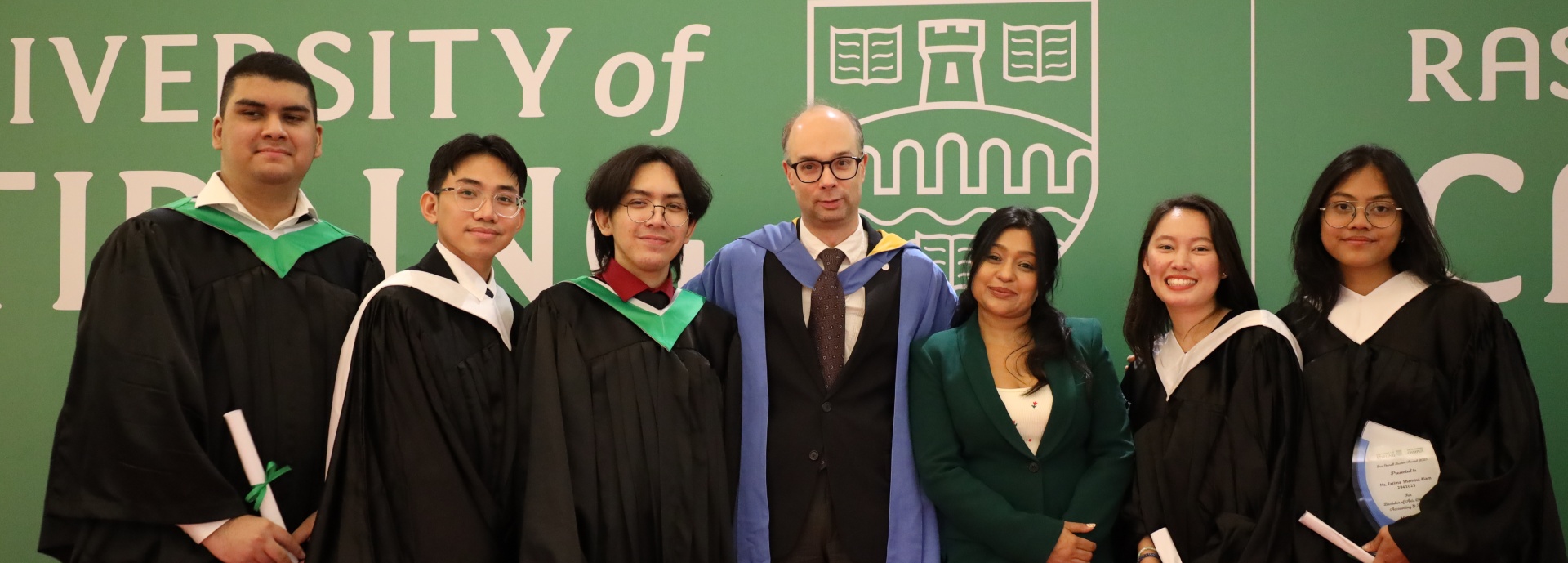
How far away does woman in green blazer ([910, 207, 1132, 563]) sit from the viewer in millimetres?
2762

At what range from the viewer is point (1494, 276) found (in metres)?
3.68

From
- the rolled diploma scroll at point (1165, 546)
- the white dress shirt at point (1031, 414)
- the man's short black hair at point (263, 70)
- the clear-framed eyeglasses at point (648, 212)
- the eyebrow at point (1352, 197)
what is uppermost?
the man's short black hair at point (263, 70)

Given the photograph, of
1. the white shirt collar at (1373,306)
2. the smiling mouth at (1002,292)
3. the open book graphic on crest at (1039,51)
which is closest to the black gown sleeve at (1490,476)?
the white shirt collar at (1373,306)

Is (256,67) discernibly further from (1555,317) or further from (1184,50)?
(1555,317)

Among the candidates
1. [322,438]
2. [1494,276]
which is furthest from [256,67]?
[1494,276]

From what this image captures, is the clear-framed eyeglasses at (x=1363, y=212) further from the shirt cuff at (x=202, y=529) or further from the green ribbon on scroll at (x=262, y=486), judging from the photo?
the shirt cuff at (x=202, y=529)

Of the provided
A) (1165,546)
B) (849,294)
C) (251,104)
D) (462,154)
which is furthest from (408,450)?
(1165,546)

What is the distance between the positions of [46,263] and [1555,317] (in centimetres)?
493

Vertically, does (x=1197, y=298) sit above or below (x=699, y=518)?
above

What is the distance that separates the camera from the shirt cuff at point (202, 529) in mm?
2523

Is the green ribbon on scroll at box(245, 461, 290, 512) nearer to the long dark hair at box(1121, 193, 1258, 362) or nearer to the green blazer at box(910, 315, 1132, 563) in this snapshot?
the green blazer at box(910, 315, 1132, 563)

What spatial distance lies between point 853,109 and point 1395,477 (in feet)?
6.29

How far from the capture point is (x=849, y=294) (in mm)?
3021

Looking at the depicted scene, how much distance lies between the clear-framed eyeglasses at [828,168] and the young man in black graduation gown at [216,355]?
1.11 m
